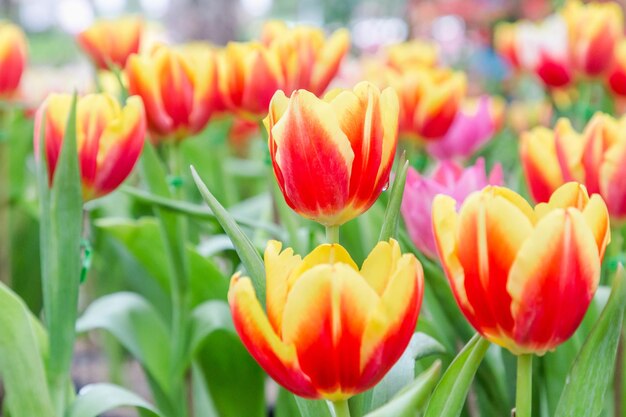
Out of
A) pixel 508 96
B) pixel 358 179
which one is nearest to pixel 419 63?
pixel 358 179

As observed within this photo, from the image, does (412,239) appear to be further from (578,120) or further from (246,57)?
(578,120)

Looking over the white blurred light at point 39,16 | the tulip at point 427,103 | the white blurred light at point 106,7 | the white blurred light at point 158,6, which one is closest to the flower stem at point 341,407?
the tulip at point 427,103

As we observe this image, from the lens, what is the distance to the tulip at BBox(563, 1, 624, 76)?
4.29 feet

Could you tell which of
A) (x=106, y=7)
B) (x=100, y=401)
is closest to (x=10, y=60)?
(x=100, y=401)

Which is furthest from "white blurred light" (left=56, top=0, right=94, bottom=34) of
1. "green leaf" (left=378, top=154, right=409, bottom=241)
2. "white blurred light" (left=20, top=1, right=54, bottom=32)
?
"white blurred light" (left=20, top=1, right=54, bottom=32)

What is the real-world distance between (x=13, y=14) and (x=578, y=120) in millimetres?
7263

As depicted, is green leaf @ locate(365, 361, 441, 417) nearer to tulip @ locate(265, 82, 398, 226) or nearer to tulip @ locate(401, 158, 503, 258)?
tulip @ locate(265, 82, 398, 226)

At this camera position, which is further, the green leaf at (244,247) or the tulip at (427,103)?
the tulip at (427,103)

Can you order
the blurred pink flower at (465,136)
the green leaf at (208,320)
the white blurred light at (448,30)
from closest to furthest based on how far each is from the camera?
the green leaf at (208,320), the blurred pink flower at (465,136), the white blurred light at (448,30)

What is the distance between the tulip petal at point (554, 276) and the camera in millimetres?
510

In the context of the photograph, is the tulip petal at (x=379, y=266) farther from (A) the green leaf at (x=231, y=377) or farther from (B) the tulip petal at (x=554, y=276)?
(A) the green leaf at (x=231, y=377)

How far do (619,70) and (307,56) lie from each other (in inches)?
20.9

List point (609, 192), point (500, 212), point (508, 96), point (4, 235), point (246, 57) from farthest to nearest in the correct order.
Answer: point (508, 96) < point (4, 235) < point (246, 57) < point (609, 192) < point (500, 212)

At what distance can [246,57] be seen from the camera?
104 centimetres
